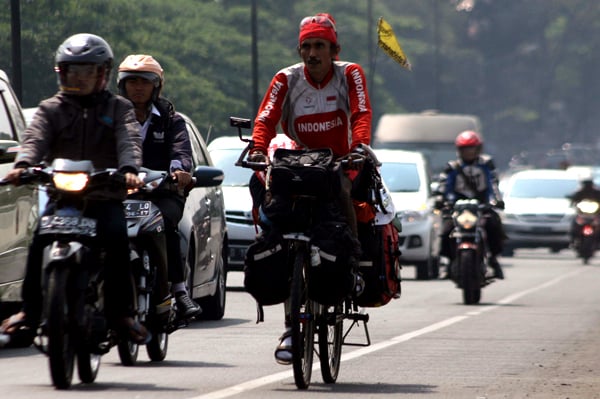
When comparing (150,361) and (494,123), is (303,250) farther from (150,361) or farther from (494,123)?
(494,123)

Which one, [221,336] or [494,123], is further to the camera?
[494,123]

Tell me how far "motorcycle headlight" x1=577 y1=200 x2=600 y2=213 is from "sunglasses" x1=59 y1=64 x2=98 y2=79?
992 inches

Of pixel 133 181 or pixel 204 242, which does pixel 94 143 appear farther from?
pixel 204 242

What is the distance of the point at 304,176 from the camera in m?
9.61

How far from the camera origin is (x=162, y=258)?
10.5 m

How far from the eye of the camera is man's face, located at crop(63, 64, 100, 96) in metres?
9.31

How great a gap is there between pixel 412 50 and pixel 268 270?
71192 mm

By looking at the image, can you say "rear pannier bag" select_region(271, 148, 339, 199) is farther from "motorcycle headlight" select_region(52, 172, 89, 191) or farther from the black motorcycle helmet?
"motorcycle headlight" select_region(52, 172, 89, 191)

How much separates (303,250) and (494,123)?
87767 mm

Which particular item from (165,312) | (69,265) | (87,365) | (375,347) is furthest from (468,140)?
(69,265)

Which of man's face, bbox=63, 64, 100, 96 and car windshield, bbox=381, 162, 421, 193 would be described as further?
car windshield, bbox=381, 162, 421, 193

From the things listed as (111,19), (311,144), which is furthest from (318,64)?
(111,19)

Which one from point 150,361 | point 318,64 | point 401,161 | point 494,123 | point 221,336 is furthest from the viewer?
point 494,123

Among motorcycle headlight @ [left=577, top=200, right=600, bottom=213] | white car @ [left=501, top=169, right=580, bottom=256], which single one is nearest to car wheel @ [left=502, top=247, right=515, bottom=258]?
white car @ [left=501, top=169, right=580, bottom=256]
